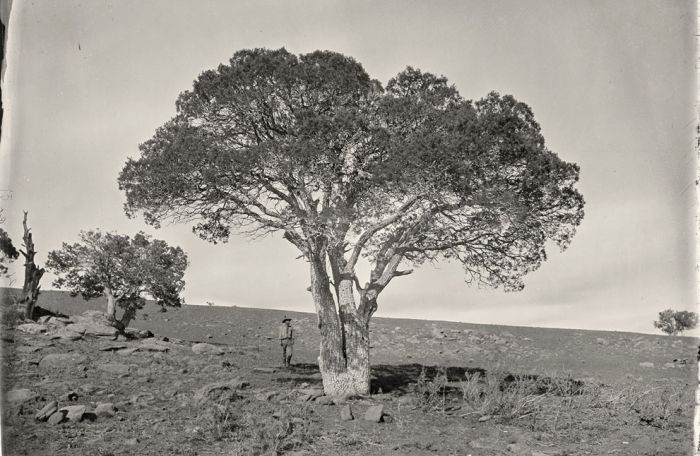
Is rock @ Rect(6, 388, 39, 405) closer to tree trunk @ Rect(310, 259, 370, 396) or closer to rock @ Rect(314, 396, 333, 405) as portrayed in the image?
rock @ Rect(314, 396, 333, 405)

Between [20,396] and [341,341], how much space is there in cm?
748

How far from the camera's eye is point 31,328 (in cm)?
2256

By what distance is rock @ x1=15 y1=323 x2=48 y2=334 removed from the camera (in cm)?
2227

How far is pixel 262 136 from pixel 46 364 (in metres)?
9.75

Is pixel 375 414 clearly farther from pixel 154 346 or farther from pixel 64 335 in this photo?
pixel 64 335

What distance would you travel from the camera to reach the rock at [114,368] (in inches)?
661

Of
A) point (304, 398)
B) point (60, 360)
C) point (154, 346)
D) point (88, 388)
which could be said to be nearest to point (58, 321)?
point (154, 346)

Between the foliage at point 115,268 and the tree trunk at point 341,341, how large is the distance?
612 inches

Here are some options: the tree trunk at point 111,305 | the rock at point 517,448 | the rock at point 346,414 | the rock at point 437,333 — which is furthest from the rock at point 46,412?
the rock at point 437,333

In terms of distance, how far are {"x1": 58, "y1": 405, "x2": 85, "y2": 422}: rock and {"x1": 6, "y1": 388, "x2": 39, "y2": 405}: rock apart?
3.55 ft

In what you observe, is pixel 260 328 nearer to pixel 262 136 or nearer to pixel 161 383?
pixel 161 383

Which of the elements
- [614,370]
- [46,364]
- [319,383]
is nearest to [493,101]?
[319,383]

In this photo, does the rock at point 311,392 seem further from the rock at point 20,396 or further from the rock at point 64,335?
the rock at point 64,335

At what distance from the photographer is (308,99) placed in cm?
1428
